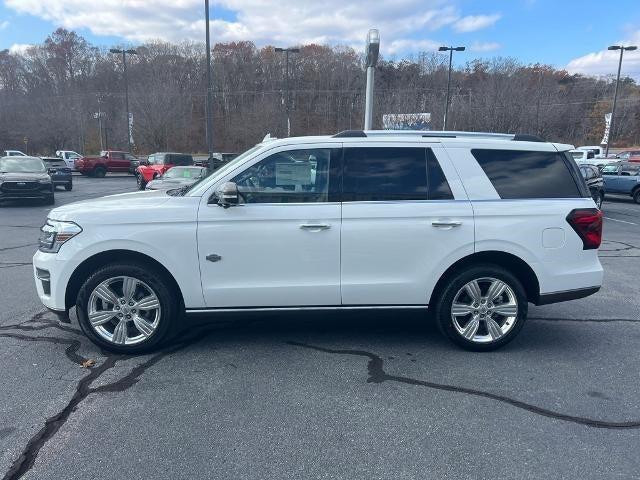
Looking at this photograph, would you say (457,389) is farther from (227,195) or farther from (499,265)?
(227,195)

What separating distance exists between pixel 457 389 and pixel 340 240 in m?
1.51

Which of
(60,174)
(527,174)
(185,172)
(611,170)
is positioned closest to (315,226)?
(527,174)

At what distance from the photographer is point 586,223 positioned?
4281 millimetres

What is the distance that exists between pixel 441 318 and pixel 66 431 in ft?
9.97

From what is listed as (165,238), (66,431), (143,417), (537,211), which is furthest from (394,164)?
(66,431)

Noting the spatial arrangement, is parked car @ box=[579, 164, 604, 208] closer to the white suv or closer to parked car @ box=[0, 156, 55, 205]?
the white suv

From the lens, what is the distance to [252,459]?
2.81 metres

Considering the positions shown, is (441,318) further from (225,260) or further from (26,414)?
(26,414)

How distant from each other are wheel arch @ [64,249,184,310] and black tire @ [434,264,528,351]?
233 centimetres

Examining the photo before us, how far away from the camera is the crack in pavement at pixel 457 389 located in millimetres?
3227

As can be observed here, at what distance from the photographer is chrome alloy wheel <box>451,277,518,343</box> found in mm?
4289

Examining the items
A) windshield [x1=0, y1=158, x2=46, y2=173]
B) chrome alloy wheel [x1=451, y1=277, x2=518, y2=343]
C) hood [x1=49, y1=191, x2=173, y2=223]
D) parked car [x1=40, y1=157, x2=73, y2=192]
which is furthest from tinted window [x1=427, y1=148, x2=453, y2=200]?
parked car [x1=40, y1=157, x2=73, y2=192]

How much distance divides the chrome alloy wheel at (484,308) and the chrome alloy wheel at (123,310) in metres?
2.68

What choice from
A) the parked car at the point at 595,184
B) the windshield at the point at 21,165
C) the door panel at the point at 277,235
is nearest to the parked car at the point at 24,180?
the windshield at the point at 21,165
